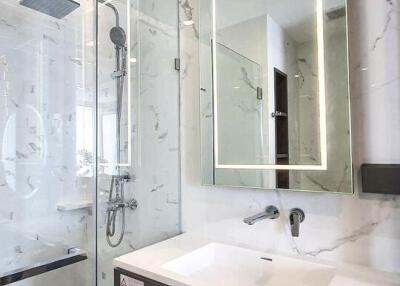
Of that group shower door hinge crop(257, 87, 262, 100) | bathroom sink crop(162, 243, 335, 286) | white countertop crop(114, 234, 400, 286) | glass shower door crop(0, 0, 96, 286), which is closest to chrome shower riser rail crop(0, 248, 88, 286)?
glass shower door crop(0, 0, 96, 286)

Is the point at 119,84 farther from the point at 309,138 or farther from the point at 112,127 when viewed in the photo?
the point at 309,138

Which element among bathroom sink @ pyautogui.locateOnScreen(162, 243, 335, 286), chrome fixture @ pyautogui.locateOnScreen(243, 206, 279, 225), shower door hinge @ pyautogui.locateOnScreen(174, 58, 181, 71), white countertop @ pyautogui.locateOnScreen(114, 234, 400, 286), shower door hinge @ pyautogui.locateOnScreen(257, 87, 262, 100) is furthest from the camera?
shower door hinge @ pyautogui.locateOnScreen(174, 58, 181, 71)

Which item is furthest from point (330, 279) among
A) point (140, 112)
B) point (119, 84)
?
point (119, 84)

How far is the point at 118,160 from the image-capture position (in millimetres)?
1775

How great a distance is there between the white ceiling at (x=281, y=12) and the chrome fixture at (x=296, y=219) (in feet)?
2.32

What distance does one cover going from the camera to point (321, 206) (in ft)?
3.84

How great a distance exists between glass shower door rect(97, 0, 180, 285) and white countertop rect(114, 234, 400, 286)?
39 cm

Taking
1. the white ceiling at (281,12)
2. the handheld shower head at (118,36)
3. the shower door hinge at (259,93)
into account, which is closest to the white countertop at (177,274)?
the shower door hinge at (259,93)

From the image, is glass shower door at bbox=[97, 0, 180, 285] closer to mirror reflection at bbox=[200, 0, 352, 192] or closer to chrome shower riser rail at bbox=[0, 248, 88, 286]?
chrome shower riser rail at bbox=[0, 248, 88, 286]

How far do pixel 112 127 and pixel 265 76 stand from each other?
3.17ft

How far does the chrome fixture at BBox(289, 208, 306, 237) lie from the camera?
3.85 ft

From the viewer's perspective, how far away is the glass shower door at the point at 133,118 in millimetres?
1714

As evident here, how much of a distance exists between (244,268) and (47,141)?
1.38 m

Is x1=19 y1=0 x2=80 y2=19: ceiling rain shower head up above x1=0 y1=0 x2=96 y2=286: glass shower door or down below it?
above
